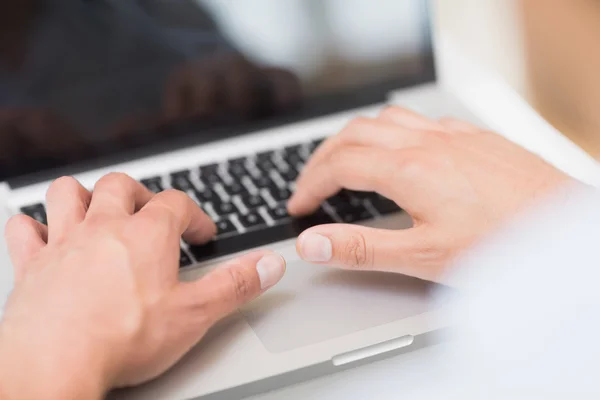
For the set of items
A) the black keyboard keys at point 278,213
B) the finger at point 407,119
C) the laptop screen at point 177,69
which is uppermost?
the laptop screen at point 177,69

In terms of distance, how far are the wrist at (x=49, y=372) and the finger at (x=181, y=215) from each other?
0.14 meters

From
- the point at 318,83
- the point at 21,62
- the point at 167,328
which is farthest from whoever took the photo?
the point at 318,83

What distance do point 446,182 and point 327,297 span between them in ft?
0.46

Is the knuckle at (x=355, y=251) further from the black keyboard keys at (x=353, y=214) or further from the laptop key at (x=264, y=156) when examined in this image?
the laptop key at (x=264, y=156)

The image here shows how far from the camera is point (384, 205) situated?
0.69 metres

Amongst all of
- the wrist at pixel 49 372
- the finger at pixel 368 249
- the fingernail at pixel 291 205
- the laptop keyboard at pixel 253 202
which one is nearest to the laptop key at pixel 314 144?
the laptop keyboard at pixel 253 202

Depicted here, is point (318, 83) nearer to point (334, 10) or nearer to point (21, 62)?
point (334, 10)

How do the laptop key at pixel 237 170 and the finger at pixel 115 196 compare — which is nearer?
the finger at pixel 115 196

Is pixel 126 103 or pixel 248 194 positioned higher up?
pixel 126 103

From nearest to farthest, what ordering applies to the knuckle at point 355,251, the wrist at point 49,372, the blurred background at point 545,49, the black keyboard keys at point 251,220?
the wrist at point 49,372 < the knuckle at point 355,251 < the black keyboard keys at point 251,220 < the blurred background at point 545,49

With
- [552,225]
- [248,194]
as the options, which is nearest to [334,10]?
[248,194]

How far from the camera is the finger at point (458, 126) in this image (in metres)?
0.72

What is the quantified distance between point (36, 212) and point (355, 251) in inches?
13.1

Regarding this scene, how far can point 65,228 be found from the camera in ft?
1.96
